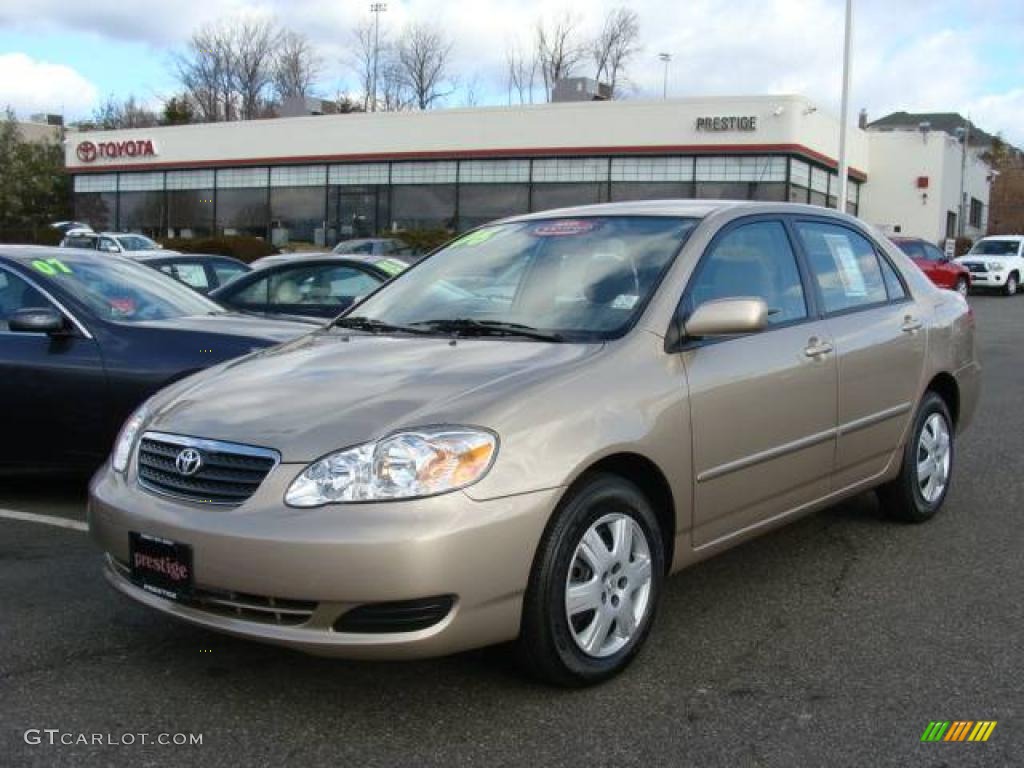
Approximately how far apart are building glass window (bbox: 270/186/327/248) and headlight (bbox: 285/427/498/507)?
36502 millimetres

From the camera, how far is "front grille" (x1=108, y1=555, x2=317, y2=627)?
3180mm

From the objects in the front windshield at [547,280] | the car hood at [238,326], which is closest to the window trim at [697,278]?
the front windshield at [547,280]

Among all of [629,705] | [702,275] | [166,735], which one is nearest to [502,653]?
[629,705]

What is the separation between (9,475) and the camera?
22.5 ft

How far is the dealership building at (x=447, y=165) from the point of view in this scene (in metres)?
32.7

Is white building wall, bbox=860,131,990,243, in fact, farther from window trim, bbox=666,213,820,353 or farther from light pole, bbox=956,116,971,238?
window trim, bbox=666,213,820,353

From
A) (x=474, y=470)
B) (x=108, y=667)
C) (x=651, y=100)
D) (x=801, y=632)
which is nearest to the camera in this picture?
(x=474, y=470)

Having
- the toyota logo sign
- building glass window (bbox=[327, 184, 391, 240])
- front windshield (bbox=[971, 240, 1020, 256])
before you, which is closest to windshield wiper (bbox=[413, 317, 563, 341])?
front windshield (bbox=[971, 240, 1020, 256])

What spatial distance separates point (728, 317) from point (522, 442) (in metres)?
1.03

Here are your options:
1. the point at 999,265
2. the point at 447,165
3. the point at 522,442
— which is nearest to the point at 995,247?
the point at 999,265

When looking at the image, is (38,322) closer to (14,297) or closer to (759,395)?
(14,297)

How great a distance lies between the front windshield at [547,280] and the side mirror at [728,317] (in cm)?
23

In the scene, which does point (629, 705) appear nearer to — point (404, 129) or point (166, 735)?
point (166, 735)

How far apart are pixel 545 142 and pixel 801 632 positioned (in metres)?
32.2
